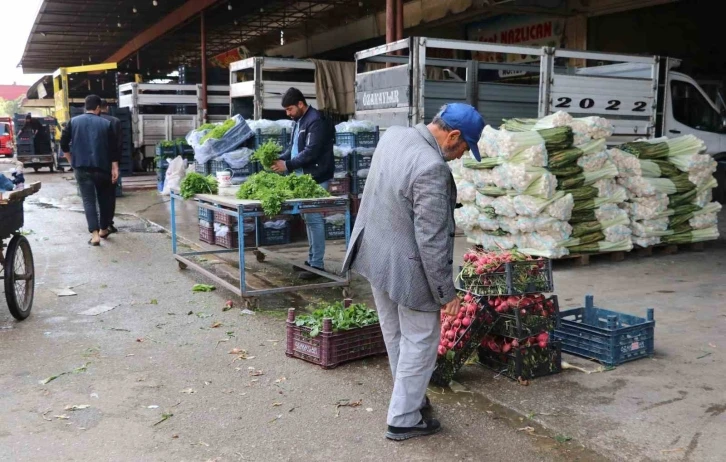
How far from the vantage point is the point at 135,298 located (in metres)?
7.45

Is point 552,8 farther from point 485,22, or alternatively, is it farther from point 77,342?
point 77,342

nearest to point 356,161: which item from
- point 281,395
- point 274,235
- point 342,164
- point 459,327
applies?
point 342,164

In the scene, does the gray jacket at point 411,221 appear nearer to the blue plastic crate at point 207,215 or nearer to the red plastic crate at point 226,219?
the red plastic crate at point 226,219

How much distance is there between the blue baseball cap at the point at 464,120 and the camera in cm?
389

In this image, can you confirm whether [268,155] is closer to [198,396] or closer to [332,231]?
[332,231]

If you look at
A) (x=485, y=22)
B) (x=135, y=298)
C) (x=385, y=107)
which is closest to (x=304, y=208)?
(x=135, y=298)

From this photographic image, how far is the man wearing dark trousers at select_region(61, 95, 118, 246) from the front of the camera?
33.2 feet

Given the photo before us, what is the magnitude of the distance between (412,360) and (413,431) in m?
0.44

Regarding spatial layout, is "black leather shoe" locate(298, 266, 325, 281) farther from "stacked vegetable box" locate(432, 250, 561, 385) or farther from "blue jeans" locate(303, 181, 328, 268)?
"stacked vegetable box" locate(432, 250, 561, 385)

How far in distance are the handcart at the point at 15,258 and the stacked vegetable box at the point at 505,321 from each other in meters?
3.78

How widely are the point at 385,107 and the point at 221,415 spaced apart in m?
7.36

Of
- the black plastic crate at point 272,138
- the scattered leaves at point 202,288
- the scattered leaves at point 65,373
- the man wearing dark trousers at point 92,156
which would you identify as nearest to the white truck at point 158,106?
the man wearing dark trousers at point 92,156

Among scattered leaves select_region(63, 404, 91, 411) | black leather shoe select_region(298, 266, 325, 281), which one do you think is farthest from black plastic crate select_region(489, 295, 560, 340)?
black leather shoe select_region(298, 266, 325, 281)

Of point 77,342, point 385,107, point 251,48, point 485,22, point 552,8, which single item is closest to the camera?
point 77,342
